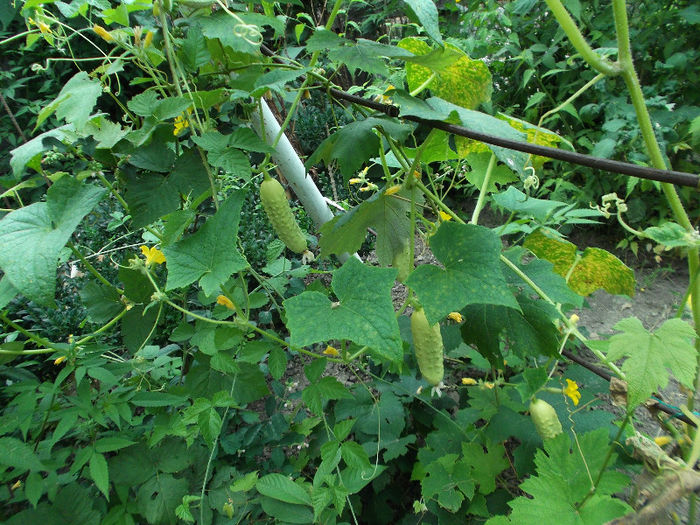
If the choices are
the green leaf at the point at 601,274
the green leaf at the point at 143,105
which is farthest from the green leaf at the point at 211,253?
the green leaf at the point at 601,274

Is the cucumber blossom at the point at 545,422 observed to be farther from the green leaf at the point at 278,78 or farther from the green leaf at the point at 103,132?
the green leaf at the point at 103,132

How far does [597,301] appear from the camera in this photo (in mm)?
1969

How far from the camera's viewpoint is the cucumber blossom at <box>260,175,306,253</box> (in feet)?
2.34

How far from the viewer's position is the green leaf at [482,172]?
→ 0.79 m

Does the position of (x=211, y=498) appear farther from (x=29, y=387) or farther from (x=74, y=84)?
(x=74, y=84)

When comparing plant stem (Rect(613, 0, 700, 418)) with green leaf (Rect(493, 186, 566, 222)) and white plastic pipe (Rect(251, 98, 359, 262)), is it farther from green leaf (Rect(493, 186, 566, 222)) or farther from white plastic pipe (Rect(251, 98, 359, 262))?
white plastic pipe (Rect(251, 98, 359, 262))

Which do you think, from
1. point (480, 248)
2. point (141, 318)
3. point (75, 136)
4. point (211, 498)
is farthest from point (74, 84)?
point (211, 498)

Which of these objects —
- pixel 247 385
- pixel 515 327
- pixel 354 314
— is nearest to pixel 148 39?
pixel 354 314

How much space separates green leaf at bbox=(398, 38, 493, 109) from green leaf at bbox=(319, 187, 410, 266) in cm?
20

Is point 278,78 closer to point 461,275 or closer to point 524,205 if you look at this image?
point 461,275

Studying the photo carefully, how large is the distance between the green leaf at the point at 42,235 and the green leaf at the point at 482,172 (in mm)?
645

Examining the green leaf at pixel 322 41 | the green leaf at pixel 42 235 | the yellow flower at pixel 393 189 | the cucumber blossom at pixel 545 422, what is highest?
the green leaf at pixel 322 41

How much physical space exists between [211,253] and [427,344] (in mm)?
368

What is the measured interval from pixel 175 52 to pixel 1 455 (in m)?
0.72
